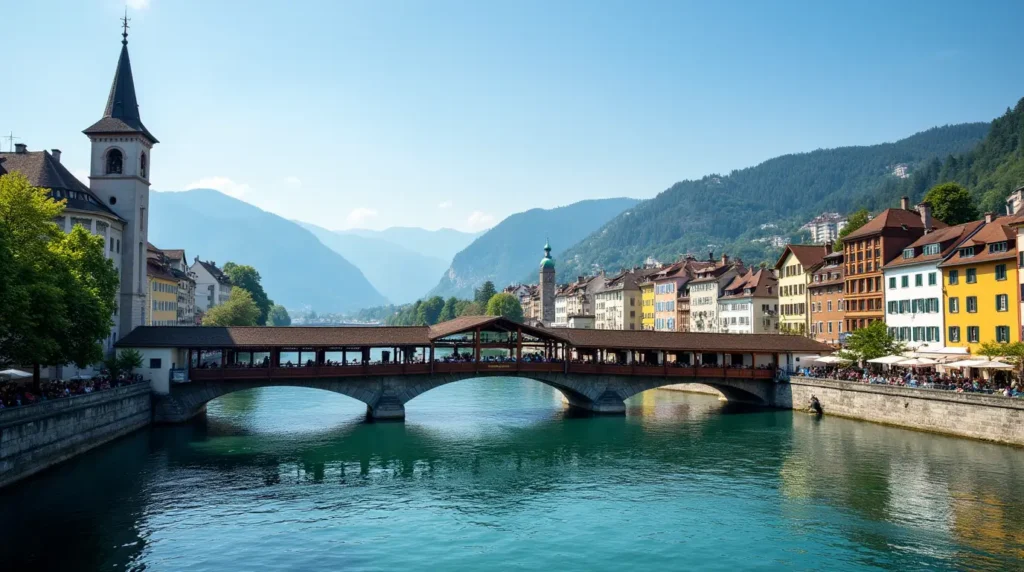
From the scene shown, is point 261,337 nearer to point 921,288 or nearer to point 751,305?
point 921,288

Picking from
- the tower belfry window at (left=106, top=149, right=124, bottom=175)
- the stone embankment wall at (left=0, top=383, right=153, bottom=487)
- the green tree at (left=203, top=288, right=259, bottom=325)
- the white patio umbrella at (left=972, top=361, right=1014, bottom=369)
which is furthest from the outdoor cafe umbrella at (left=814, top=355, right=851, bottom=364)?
the green tree at (left=203, top=288, right=259, bottom=325)

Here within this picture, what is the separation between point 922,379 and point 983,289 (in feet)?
28.4

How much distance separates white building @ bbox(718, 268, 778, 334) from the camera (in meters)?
94.6

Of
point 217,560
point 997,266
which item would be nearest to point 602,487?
point 217,560

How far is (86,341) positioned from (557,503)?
2480 cm

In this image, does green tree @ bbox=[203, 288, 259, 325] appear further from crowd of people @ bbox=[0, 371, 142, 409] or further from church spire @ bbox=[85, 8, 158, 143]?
crowd of people @ bbox=[0, 371, 142, 409]

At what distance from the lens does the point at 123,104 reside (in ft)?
201

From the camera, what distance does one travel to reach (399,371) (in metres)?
56.2

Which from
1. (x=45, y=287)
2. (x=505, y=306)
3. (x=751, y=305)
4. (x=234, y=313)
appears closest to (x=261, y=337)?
(x=45, y=287)

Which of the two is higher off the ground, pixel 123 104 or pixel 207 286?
pixel 123 104

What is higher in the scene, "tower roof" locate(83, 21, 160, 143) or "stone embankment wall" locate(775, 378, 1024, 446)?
"tower roof" locate(83, 21, 160, 143)

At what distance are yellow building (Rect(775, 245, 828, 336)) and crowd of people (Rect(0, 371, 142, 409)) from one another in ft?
213

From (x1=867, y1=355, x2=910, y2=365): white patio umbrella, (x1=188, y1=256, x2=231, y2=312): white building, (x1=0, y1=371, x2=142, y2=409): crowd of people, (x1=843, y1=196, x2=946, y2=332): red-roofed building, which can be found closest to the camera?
(x1=0, y1=371, x2=142, y2=409): crowd of people

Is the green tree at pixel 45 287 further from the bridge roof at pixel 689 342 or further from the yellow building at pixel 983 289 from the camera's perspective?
the yellow building at pixel 983 289
